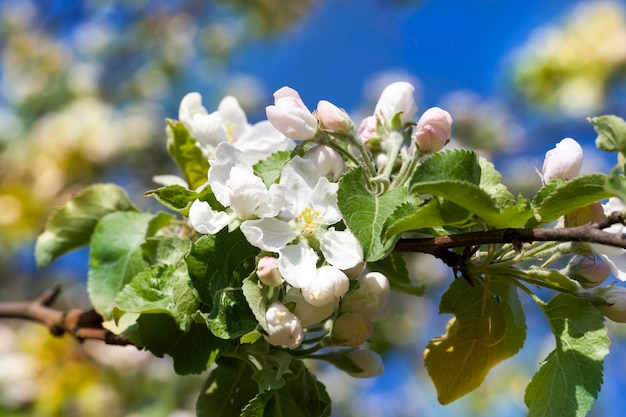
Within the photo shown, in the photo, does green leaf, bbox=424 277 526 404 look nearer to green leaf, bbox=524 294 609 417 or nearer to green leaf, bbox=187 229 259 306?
green leaf, bbox=524 294 609 417

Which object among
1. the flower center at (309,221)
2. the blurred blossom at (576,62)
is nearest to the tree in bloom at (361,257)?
the flower center at (309,221)

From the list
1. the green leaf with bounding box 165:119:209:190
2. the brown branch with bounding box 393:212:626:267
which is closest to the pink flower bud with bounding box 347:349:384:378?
the brown branch with bounding box 393:212:626:267

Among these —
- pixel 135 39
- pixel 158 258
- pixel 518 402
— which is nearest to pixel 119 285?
pixel 158 258

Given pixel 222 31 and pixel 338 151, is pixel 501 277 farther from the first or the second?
pixel 222 31

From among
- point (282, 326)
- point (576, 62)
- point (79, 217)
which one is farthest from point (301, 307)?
point (576, 62)

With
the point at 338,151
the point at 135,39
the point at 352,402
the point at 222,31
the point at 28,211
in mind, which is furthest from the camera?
the point at 222,31

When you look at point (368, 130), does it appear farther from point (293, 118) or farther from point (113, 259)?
point (113, 259)

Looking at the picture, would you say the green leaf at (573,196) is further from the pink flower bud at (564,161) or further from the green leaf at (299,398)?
the green leaf at (299,398)
